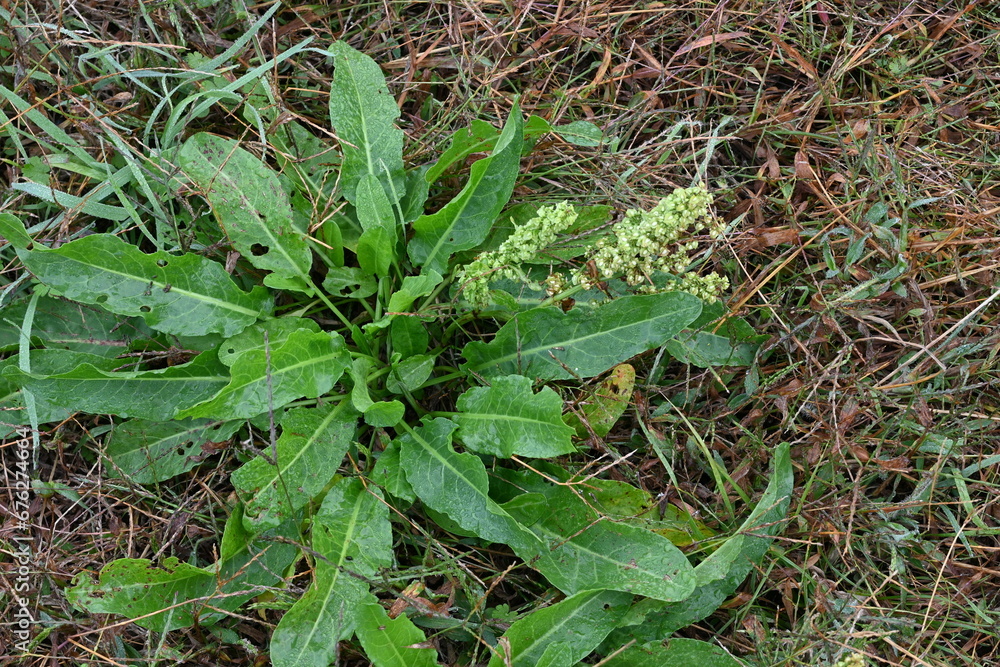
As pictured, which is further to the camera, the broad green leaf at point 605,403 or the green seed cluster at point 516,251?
the broad green leaf at point 605,403

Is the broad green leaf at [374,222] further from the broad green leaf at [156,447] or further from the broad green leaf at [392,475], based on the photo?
the broad green leaf at [156,447]

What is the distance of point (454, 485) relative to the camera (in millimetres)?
2789

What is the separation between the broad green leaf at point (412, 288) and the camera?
2799 millimetres

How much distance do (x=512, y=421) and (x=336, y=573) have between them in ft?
2.70

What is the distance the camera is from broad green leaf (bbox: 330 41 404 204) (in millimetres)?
3111

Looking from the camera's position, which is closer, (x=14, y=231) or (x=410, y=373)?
(x=14, y=231)

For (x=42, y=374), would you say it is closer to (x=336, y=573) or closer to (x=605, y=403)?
(x=336, y=573)

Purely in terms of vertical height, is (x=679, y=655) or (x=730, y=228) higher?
(x=730, y=228)

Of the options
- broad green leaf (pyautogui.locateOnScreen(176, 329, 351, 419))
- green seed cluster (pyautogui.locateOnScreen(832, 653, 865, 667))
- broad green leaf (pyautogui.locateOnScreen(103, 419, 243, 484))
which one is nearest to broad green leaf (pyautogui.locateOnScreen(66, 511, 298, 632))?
broad green leaf (pyautogui.locateOnScreen(103, 419, 243, 484))

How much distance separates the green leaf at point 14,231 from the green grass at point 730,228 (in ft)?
1.14

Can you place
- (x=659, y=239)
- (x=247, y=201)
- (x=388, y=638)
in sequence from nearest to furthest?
(x=659, y=239) < (x=388, y=638) < (x=247, y=201)

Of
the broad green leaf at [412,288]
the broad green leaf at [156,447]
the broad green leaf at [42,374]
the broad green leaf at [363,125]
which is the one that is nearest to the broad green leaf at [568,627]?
the broad green leaf at [412,288]

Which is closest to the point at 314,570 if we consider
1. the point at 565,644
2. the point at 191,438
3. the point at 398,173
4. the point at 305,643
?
the point at 305,643

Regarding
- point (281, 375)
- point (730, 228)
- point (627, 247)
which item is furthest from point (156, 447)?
point (730, 228)
